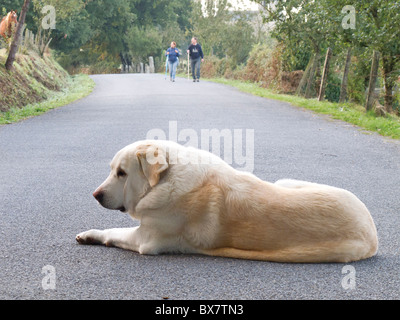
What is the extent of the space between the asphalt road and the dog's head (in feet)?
1.43

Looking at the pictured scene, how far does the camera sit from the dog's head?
3.99 metres

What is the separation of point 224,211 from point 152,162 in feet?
2.12

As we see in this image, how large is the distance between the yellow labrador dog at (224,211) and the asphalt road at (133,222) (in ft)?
0.36

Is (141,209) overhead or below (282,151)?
overhead

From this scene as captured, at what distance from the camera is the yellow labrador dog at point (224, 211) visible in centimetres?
376

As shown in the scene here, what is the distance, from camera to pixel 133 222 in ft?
16.8

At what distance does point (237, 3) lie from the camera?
4606cm

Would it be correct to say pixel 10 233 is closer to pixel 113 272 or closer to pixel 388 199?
pixel 113 272

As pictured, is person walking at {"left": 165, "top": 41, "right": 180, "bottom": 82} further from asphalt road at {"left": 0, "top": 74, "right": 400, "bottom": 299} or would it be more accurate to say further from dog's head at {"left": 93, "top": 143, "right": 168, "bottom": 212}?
dog's head at {"left": 93, "top": 143, "right": 168, "bottom": 212}

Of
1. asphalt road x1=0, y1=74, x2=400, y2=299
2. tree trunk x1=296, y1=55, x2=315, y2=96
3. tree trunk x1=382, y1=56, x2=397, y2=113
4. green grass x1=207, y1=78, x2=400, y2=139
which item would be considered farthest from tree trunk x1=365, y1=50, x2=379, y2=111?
tree trunk x1=296, y1=55, x2=315, y2=96

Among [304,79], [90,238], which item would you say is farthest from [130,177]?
[304,79]

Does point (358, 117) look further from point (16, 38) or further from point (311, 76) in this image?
point (16, 38)
